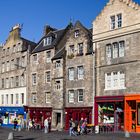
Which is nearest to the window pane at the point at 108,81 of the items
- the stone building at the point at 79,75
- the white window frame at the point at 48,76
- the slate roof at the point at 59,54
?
the stone building at the point at 79,75

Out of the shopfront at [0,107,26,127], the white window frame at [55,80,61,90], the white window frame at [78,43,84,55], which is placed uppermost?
the white window frame at [78,43,84,55]

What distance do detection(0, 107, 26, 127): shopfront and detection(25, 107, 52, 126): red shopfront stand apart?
155cm

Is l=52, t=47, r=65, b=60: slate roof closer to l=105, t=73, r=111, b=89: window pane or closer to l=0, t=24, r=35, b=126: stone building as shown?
l=0, t=24, r=35, b=126: stone building

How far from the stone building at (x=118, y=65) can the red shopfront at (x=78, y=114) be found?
60.7 inches

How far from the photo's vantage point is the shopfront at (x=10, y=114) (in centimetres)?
5295

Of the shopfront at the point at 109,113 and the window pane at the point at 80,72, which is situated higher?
the window pane at the point at 80,72

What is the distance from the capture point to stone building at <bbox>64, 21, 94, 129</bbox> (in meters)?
41.3

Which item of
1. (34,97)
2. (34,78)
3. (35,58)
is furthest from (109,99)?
(35,58)

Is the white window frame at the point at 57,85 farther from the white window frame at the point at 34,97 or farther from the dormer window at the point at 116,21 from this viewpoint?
the dormer window at the point at 116,21

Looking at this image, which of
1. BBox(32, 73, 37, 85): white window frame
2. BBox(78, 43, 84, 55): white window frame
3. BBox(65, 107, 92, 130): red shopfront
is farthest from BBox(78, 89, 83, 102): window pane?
BBox(32, 73, 37, 85): white window frame

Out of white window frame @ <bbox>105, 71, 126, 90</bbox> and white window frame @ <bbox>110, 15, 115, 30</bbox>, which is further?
white window frame @ <bbox>110, 15, 115, 30</bbox>

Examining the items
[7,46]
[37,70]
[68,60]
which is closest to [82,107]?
[68,60]

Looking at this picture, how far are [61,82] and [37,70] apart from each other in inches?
267

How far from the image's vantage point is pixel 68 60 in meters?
44.7
